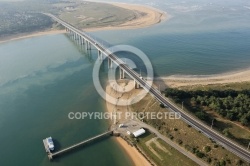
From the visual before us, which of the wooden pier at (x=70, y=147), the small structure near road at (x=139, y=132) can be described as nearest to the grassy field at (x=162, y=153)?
the small structure near road at (x=139, y=132)

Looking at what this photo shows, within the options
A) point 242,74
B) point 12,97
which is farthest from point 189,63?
point 12,97

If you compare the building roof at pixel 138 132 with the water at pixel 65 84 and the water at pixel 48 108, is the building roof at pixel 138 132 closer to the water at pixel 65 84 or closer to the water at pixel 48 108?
the water at pixel 48 108

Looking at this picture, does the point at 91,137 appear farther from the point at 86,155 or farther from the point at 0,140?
the point at 0,140

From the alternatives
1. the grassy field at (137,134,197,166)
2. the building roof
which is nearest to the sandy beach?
the building roof

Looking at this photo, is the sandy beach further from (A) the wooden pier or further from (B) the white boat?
(B) the white boat

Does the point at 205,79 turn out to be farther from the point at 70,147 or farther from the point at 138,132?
the point at 70,147

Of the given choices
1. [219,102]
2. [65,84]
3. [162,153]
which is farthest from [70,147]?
[219,102]

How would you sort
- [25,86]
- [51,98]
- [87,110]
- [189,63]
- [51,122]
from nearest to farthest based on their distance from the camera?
[51,122] < [87,110] < [51,98] < [25,86] < [189,63]
